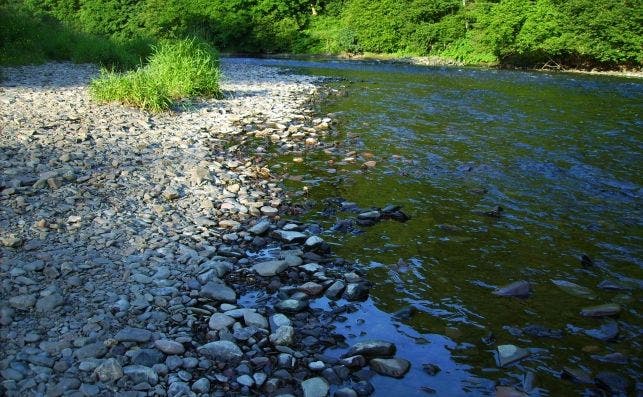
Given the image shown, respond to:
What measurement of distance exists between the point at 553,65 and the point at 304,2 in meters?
31.7

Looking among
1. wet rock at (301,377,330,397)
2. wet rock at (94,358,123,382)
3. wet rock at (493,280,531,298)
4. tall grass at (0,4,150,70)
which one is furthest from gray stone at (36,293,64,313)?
tall grass at (0,4,150,70)

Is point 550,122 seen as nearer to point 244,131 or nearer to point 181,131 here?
point 244,131

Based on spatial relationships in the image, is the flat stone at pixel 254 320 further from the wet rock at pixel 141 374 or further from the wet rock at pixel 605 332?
the wet rock at pixel 605 332

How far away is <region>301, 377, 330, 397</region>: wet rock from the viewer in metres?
3.24

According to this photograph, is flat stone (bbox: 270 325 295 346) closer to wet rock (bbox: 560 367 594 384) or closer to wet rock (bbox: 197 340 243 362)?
wet rock (bbox: 197 340 243 362)

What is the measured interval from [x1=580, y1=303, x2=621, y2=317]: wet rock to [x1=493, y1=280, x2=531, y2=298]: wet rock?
0.50 metres

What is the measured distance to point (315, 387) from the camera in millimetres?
3283

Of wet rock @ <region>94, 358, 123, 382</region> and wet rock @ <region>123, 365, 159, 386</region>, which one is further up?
wet rock @ <region>94, 358, 123, 382</region>

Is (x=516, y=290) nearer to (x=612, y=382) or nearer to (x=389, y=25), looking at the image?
(x=612, y=382)

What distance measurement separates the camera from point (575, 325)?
13.4 feet

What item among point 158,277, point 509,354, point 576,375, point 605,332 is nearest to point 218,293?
point 158,277

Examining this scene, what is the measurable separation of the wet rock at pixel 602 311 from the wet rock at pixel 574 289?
240mm

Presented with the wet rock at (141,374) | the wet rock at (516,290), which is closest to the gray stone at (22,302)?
the wet rock at (141,374)

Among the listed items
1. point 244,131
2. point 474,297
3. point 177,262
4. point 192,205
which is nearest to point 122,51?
point 244,131
